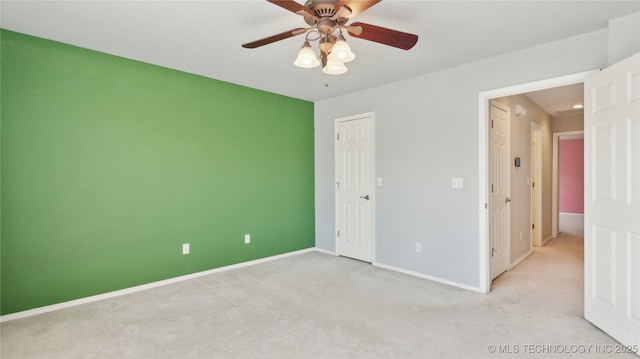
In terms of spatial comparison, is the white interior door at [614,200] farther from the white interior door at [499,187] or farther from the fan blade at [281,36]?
the fan blade at [281,36]

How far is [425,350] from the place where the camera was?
7.20 ft

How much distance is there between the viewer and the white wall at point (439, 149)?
2.93 metres

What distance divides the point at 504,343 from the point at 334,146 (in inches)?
129

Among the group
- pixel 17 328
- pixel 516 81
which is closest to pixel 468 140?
pixel 516 81

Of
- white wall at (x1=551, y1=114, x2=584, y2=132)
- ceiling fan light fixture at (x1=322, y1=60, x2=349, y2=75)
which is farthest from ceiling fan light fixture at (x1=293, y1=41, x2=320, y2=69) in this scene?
white wall at (x1=551, y1=114, x2=584, y2=132)

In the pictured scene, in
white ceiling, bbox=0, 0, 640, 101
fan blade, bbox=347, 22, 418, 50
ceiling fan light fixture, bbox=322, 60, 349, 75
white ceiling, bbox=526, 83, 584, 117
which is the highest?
white ceiling, bbox=0, 0, 640, 101

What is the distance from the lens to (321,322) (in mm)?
2615

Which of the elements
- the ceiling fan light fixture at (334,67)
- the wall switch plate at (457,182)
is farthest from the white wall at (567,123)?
the ceiling fan light fixture at (334,67)

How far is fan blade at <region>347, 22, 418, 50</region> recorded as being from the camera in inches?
73.2

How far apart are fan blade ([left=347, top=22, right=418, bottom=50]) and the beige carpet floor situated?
6.80ft

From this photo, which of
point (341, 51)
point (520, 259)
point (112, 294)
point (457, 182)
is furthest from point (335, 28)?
point (520, 259)

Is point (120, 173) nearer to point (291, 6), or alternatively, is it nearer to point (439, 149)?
point (291, 6)

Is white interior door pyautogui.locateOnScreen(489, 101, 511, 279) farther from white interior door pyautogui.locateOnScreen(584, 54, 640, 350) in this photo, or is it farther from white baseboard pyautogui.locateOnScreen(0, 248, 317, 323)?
white baseboard pyautogui.locateOnScreen(0, 248, 317, 323)

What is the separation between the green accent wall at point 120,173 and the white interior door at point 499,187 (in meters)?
2.79
